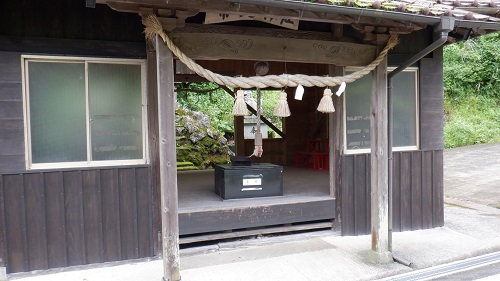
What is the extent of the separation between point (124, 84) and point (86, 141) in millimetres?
799

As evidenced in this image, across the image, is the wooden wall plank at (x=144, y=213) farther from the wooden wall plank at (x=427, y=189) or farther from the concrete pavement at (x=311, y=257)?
the wooden wall plank at (x=427, y=189)

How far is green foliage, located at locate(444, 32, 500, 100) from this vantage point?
57.8ft

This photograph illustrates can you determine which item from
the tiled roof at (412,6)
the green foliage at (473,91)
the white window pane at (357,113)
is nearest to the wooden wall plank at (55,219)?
the tiled roof at (412,6)

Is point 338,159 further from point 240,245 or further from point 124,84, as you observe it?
point 124,84

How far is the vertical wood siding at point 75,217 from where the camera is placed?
4430 mm

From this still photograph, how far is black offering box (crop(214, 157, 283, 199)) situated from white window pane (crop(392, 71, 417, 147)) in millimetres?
1933

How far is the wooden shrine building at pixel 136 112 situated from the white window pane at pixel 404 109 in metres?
0.94

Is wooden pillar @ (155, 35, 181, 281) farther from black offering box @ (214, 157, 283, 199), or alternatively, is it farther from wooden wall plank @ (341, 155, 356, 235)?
wooden wall plank @ (341, 155, 356, 235)

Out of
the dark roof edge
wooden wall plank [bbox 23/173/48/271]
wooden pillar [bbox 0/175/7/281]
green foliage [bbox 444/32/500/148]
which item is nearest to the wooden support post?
the dark roof edge

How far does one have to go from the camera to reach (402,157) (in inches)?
243

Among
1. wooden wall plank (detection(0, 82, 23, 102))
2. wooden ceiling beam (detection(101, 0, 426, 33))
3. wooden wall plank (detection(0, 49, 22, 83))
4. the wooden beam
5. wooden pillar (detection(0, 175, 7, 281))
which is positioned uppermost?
wooden ceiling beam (detection(101, 0, 426, 33))

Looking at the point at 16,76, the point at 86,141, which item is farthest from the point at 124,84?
the point at 16,76

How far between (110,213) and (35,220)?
788mm

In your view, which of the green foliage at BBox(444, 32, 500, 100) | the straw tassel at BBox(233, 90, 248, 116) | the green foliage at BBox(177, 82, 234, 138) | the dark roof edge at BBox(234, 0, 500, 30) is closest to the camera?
the dark roof edge at BBox(234, 0, 500, 30)
